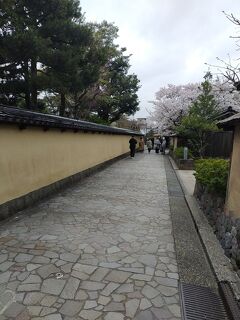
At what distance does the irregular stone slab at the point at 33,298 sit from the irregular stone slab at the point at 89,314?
2.06ft

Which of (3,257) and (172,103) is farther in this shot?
(172,103)

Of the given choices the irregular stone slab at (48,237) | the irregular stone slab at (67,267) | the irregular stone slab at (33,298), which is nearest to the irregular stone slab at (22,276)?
the irregular stone slab at (33,298)

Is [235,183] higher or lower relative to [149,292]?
higher

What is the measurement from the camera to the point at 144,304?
3.77 meters

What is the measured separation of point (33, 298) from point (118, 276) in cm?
131

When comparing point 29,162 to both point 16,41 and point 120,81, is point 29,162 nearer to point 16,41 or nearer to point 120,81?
point 16,41

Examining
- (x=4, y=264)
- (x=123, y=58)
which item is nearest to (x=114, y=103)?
(x=123, y=58)

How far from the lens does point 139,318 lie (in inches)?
138

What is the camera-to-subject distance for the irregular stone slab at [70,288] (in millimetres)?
3862

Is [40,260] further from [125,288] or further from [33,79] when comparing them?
[33,79]

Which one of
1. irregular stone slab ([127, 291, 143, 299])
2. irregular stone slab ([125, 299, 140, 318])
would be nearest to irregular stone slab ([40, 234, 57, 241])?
irregular stone slab ([127, 291, 143, 299])

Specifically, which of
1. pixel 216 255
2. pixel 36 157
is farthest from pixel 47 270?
pixel 36 157

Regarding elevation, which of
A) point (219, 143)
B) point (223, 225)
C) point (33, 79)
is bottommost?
point (223, 225)

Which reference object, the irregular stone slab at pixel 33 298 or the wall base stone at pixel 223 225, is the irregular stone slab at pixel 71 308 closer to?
the irregular stone slab at pixel 33 298
